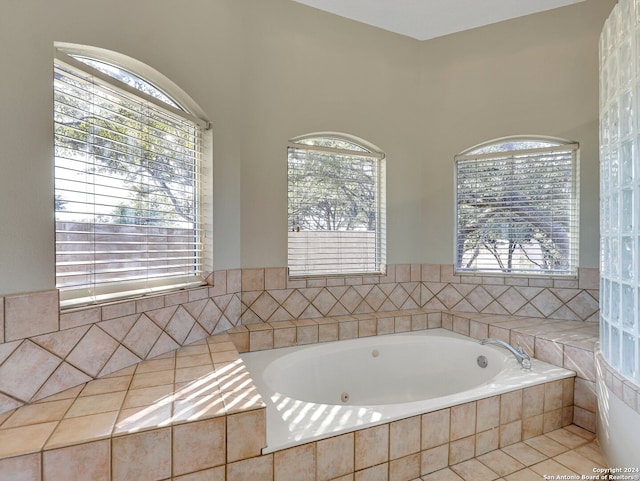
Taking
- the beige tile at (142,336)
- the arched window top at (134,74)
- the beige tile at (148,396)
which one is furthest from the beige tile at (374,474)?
the arched window top at (134,74)

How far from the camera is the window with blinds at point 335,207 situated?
272 cm

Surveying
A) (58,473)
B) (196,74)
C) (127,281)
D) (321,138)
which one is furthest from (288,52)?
(58,473)

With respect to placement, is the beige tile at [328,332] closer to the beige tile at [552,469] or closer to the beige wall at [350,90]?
the beige wall at [350,90]

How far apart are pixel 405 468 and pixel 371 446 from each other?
0.76ft

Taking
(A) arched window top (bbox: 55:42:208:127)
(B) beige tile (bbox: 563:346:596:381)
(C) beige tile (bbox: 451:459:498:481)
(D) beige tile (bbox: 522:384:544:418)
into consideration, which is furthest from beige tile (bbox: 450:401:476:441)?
(A) arched window top (bbox: 55:42:208:127)

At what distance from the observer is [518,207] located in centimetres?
285

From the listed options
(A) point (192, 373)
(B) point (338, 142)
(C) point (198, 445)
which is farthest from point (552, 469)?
(B) point (338, 142)

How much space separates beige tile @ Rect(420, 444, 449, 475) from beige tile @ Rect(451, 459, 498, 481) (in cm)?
7

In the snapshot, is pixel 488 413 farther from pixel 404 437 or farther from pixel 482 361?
pixel 482 361

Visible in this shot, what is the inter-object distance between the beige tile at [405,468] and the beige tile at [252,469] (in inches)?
21.8

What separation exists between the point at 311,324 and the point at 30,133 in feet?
6.22

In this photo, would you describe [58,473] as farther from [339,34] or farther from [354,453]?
[339,34]

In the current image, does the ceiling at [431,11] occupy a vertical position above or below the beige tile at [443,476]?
above

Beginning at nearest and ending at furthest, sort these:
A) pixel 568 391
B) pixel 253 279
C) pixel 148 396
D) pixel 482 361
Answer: pixel 148 396 < pixel 568 391 < pixel 482 361 < pixel 253 279
